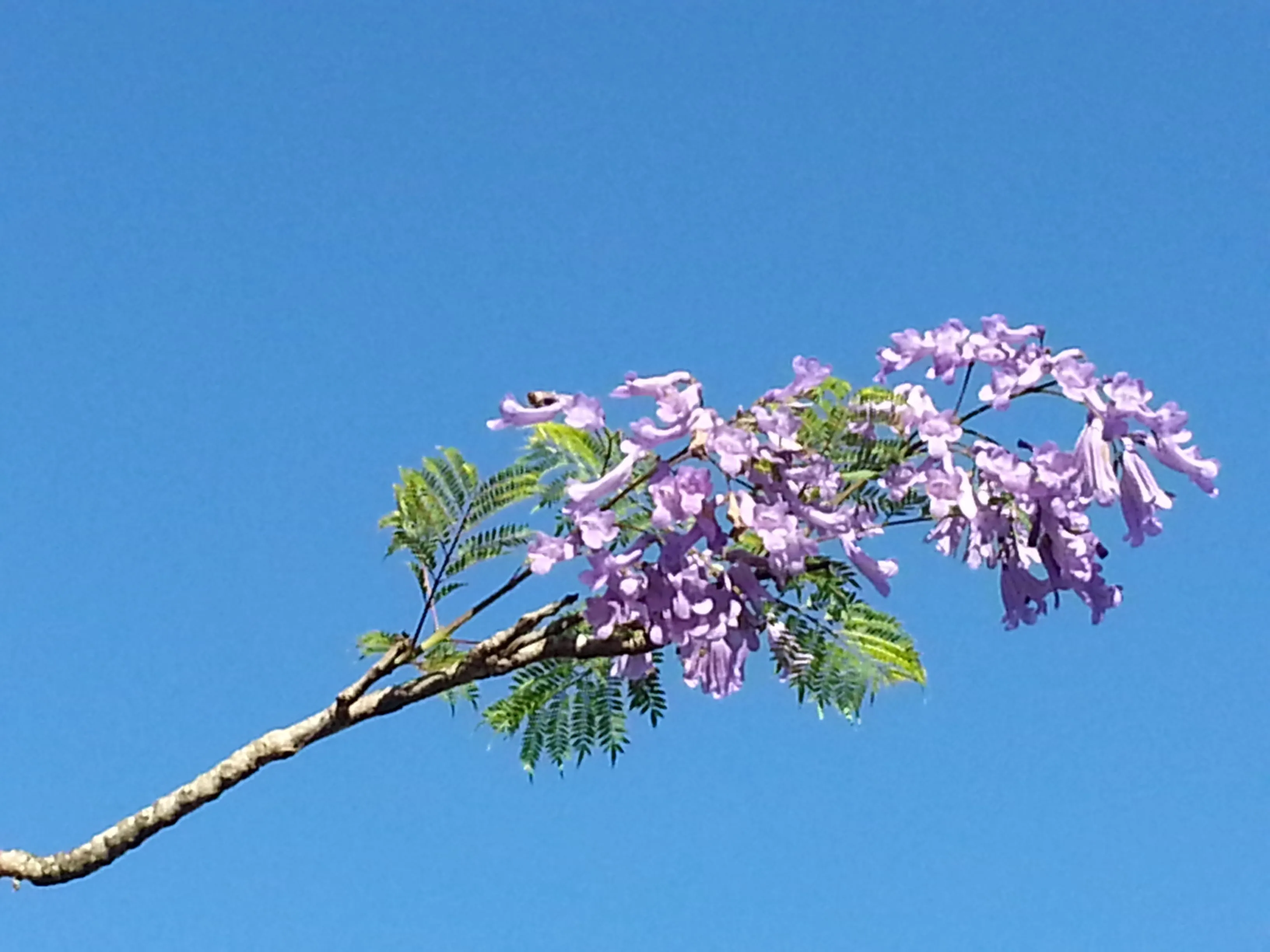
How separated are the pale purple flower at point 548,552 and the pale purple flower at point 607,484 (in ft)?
0.41

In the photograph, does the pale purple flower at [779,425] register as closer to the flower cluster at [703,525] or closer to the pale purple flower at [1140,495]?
the flower cluster at [703,525]

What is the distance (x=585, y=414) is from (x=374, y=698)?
1.33 meters

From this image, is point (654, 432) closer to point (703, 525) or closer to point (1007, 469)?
point (703, 525)

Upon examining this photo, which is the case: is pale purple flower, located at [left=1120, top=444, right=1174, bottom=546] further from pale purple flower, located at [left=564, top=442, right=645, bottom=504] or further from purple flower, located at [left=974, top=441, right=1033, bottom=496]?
pale purple flower, located at [left=564, top=442, right=645, bottom=504]

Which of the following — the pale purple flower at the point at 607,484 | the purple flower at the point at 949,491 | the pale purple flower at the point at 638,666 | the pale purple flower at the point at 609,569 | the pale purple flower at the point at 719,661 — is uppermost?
the purple flower at the point at 949,491

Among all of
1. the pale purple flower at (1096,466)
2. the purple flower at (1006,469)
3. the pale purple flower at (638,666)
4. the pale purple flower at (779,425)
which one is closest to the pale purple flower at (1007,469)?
the purple flower at (1006,469)

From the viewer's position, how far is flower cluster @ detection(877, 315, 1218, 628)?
4688 millimetres

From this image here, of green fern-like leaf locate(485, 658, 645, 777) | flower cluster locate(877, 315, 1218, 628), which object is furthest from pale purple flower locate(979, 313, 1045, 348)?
green fern-like leaf locate(485, 658, 645, 777)

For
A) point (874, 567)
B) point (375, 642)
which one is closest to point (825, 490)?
point (874, 567)

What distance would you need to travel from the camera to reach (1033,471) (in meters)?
4.73

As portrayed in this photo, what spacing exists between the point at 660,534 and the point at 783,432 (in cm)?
44

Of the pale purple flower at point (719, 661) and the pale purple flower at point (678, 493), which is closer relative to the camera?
the pale purple flower at point (678, 493)

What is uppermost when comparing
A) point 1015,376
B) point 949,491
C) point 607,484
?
point 1015,376

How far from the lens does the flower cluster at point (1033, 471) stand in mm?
4688
